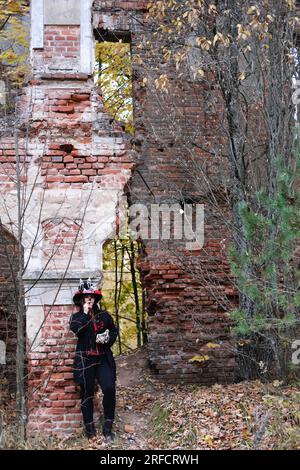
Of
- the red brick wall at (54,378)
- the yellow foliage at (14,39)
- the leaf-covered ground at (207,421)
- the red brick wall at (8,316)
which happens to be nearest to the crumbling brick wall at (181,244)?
the leaf-covered ground at (207,421)

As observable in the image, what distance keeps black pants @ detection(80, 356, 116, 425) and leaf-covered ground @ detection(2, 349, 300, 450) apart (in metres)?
0.29

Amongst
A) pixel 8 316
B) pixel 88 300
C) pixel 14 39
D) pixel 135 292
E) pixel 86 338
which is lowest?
pixel 135 292

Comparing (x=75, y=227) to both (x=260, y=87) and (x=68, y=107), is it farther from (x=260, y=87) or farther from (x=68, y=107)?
(x=260, y=87)

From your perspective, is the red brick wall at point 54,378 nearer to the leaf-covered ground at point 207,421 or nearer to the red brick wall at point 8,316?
the leaf-covered ground at point 207,421

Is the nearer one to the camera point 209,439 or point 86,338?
point 209,439

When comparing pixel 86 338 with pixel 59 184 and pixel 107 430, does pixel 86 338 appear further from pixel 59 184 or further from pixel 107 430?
pixel 59 184

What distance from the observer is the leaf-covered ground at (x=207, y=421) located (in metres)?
6.92

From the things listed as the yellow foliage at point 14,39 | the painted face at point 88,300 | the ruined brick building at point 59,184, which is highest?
the yellow foliage at point 14,39

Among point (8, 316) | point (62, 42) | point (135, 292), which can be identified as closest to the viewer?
point (62, 42)

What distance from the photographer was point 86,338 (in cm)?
745

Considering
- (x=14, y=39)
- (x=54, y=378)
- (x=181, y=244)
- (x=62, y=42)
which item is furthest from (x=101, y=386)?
(x=14, y=39)

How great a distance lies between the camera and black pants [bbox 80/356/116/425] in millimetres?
7348

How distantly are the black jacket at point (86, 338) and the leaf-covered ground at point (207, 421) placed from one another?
76 centimetres

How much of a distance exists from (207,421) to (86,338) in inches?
67.2
